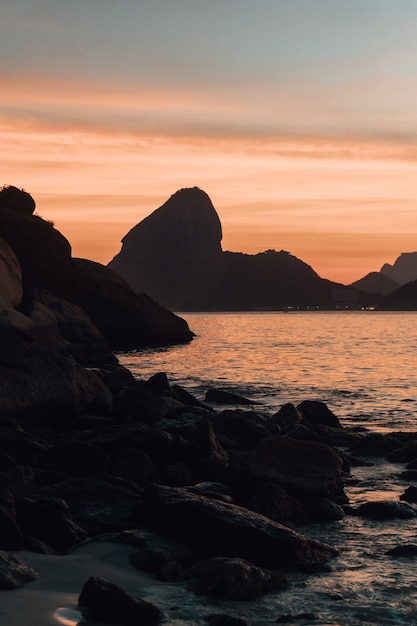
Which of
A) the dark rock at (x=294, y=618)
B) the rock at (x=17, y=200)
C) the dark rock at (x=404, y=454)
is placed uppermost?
the rock at (x=17, y=200)

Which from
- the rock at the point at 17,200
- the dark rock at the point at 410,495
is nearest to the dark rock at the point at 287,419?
the dark rock at the point at 410,495

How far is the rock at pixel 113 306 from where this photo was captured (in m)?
72.4

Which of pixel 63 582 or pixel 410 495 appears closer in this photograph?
pixel 63 582

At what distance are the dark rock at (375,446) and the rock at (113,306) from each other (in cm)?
5014

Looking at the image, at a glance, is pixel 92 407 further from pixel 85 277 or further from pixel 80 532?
pixel 85 277

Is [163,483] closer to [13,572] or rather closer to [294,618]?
[13,572]

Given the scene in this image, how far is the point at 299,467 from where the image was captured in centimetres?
1457

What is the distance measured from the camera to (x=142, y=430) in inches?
623

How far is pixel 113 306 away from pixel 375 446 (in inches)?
2165

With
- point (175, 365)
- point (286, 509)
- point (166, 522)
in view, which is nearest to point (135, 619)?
point (166, 522)

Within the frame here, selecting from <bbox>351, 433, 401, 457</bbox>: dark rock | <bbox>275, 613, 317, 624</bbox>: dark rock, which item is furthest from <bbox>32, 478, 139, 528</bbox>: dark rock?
<bbox>351, 433, 401, 457</bbox>: dark rock

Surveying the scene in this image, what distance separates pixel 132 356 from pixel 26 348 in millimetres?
39008

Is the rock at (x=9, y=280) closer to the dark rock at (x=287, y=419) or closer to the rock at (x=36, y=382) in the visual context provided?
the dark rock at (x=287, y=419)

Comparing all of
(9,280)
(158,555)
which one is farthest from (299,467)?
(9,280)
